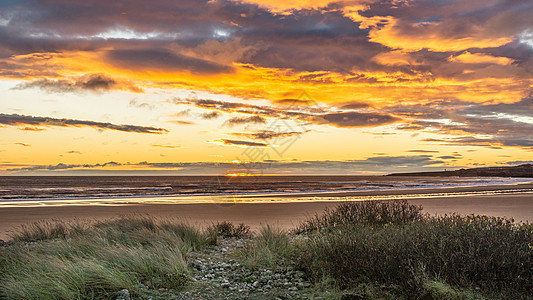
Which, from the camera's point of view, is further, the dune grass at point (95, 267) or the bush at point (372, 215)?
the bush at point (372, 215)

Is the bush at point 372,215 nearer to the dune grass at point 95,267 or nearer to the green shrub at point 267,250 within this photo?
the green shrub at point 267,250

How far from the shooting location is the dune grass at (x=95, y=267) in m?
7.85

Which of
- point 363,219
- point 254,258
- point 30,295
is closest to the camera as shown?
point 30,295

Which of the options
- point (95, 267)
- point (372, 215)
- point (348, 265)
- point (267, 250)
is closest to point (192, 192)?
point (372, 215)

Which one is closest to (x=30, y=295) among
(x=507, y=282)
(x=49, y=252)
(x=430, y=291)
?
(x=49, y=252)

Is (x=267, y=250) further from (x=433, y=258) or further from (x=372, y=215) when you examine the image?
(x=372, y=215)

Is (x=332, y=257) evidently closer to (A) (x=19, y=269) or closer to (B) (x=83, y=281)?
(B) (x=83, y=281)

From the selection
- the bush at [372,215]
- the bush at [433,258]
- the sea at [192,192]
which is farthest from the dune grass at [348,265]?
the sea at [192,192]

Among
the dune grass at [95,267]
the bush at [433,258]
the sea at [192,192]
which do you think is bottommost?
the sea at [192,192]

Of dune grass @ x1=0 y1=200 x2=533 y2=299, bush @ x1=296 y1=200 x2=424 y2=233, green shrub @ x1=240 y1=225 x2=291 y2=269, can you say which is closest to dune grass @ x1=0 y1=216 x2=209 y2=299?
dune grass @ x1=0 y1=200 x2=533 y2=299

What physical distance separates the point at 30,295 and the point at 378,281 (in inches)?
255

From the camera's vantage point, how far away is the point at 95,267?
8.23 m

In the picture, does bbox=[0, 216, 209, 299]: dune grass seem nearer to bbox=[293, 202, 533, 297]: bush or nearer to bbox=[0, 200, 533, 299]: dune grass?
bbox=[0, 200, 533, 299]: dune grass

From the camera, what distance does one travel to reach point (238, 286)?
8570mm
